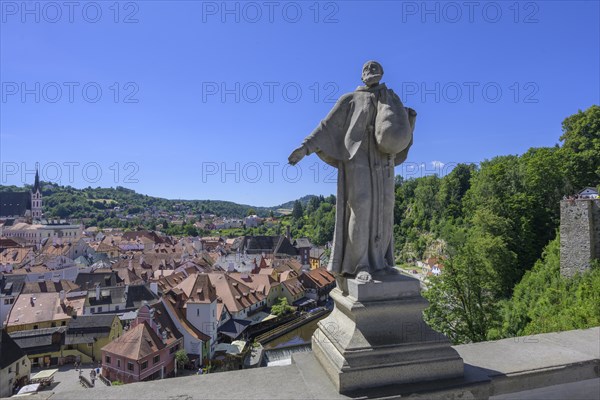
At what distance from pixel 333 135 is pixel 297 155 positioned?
0.45 metres

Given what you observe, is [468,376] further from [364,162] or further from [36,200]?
[36,200]

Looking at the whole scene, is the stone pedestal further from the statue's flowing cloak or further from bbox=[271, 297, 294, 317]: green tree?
bbox=[271, 297, 294, 317]: green tree

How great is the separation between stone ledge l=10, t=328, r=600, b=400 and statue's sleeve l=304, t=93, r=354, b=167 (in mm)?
2048

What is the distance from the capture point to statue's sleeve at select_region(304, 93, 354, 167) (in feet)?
12.5

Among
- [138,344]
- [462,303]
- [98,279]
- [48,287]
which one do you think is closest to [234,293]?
[138,344]

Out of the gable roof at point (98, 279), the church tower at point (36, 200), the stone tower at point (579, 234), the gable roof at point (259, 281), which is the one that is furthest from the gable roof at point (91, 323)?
the church tower at point (36, 200)

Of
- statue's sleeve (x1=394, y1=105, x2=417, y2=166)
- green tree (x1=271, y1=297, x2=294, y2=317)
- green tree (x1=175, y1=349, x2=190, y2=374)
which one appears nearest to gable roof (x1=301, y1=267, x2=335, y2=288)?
green tree (x1=271, y1=297, x2=294, y2=317)

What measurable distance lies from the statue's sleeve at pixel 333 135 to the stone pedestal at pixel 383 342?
49.4 inches

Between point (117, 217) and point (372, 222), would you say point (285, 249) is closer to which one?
point (372, 222)

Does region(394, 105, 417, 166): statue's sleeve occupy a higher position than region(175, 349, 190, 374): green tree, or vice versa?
region(394, 105, 417, 166): statue's sleeve

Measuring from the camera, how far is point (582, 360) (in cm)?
373

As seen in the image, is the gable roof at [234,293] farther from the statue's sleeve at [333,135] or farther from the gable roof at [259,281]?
the statue's sleeve at [333,135]

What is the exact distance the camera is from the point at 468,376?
11.2 feet

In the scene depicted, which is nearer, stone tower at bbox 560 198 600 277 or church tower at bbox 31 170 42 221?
stone tower at bbox 560 198 600 277
